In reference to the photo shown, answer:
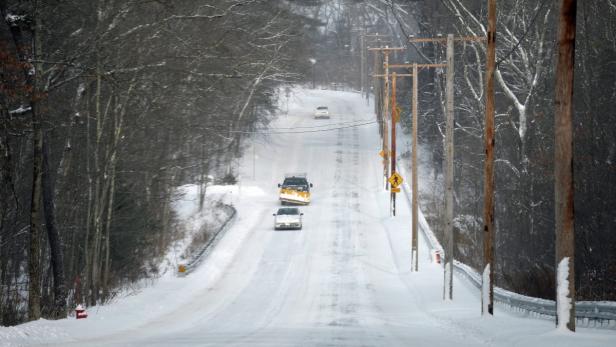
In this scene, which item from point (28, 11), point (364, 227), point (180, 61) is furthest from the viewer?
point (364, 227)

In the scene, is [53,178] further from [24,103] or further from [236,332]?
[236,332]

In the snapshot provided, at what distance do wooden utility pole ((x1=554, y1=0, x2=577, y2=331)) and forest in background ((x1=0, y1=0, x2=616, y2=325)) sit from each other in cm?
692

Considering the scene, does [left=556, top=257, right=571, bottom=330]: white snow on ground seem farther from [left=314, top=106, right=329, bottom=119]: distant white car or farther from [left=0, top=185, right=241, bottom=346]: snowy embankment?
[left=314, top=106, right=329, bottom=119]: distant white car

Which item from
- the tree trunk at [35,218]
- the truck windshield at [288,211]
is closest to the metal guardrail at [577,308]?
the tree trunk at [35,218]

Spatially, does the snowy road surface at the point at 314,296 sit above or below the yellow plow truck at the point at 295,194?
below

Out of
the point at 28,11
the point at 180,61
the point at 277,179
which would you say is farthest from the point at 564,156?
the point at 277,179

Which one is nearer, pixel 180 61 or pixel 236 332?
pixel 236 332

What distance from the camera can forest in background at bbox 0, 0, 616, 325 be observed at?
21.4 metres

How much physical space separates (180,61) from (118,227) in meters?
11.5

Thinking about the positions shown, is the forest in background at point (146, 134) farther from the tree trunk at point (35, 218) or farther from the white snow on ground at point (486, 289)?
the white snow on ground at point (486, 289)

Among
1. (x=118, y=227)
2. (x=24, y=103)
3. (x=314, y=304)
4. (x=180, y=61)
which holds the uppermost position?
(x=180, y=61)

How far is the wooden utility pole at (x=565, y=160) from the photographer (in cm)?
1295

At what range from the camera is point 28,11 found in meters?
19.8

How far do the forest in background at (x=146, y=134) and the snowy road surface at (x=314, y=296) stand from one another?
305cm
